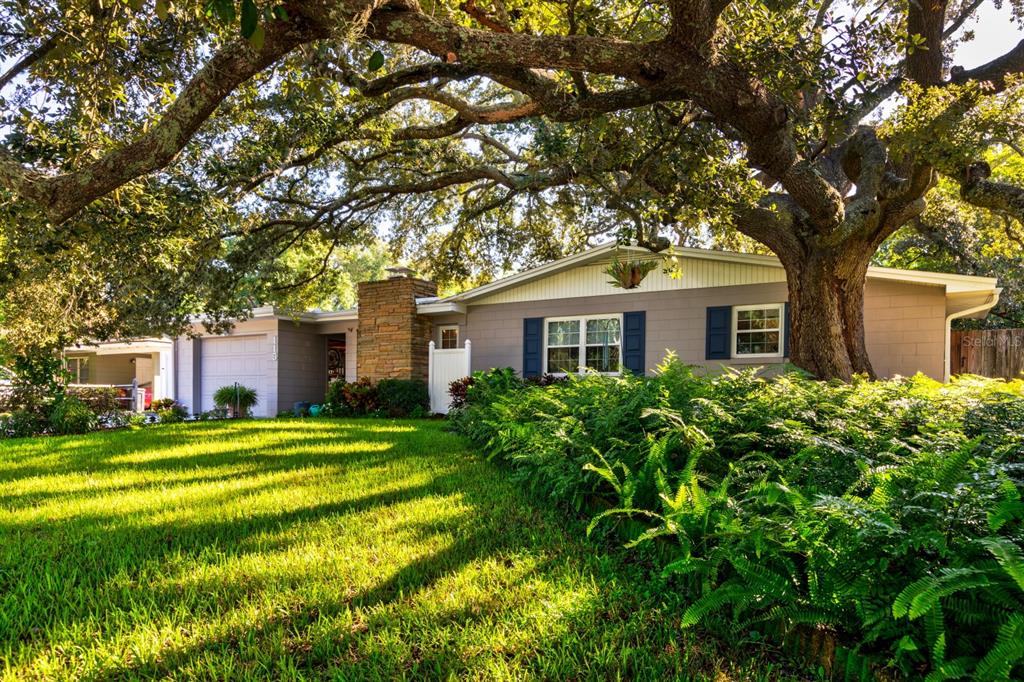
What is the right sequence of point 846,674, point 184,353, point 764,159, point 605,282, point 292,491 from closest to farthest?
point 846,674 < point 292,491 < point 764,159 < point 605,282 < point 184,353

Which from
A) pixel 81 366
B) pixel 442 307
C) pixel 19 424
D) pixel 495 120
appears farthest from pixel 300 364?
pixel 81 366

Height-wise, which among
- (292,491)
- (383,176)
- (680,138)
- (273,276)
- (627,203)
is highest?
(383,176)

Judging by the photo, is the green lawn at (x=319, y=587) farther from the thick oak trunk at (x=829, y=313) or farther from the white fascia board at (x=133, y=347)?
the white fascia board at (x=133, y=347)

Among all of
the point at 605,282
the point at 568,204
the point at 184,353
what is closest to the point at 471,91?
the point at 568,204

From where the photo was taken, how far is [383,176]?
1037cm

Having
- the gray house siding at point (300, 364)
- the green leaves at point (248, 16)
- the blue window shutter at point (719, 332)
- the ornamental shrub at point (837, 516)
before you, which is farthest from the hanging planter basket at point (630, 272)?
the gray house siding at point (300, 364)

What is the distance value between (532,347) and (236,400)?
833 cm

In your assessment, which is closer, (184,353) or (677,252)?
(677,252)

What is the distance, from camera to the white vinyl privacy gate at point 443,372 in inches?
491

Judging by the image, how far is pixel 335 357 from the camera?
54.0 ft

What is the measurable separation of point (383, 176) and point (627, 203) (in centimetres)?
516

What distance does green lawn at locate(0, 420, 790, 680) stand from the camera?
76.7 inches

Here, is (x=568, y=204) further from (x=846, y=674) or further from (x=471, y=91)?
(x=846, y=674)

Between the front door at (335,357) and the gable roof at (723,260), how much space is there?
5.44m
